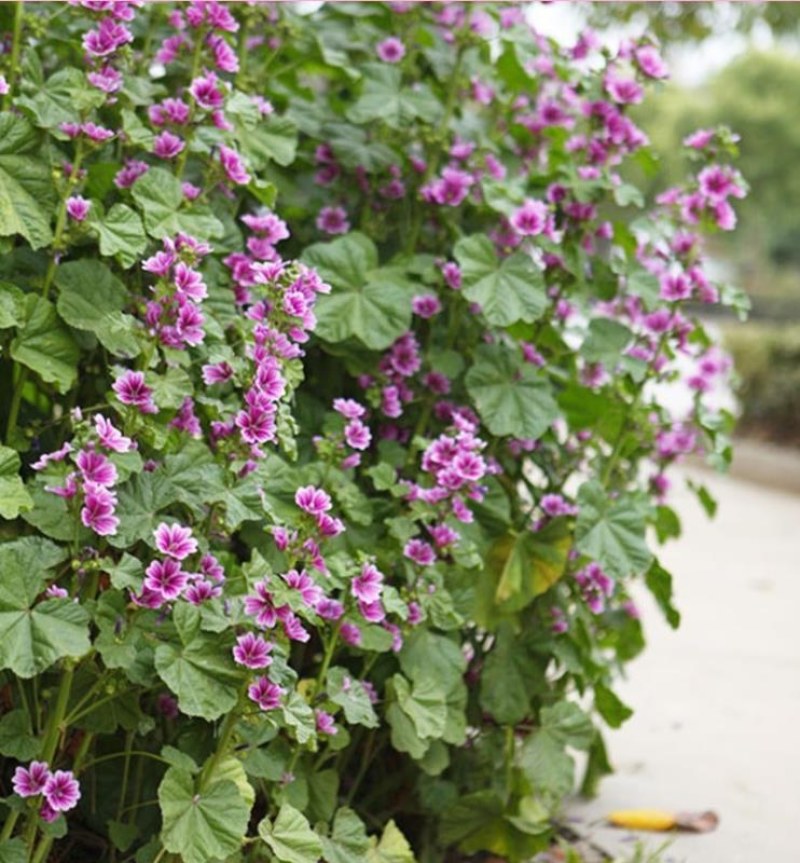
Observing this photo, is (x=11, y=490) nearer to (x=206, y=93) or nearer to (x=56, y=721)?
(x=56, y=721)

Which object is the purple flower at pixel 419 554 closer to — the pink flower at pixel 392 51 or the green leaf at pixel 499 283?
the green leaf at pixel 499 283

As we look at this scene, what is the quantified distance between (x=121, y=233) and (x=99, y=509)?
0.46 metres

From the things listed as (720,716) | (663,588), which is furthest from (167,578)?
(720,716)

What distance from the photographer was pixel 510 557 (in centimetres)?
261

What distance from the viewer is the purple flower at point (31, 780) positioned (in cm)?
188

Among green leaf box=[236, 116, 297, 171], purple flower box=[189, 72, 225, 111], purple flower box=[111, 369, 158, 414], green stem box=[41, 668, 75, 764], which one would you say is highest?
purple flower box=[189, 72, 225, 111]

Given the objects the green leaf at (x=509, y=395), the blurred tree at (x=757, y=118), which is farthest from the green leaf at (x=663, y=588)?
the blurred tree at (x=757, y=118)

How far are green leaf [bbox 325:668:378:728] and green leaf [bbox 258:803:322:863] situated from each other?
0.53 ft

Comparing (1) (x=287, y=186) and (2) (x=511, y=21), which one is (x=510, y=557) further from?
(2) (x=511, y=21)

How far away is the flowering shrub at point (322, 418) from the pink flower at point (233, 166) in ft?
0.06

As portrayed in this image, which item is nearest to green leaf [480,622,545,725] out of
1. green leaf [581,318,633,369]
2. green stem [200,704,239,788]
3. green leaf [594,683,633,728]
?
green leaf [594,683,633,728]

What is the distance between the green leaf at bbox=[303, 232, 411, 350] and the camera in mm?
2506

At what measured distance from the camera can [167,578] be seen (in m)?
1.86

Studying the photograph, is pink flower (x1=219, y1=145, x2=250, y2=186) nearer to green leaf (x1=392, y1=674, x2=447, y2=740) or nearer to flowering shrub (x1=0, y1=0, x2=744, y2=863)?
flowering shrub (x1=0, y1=0, x2=744, y2=863)
